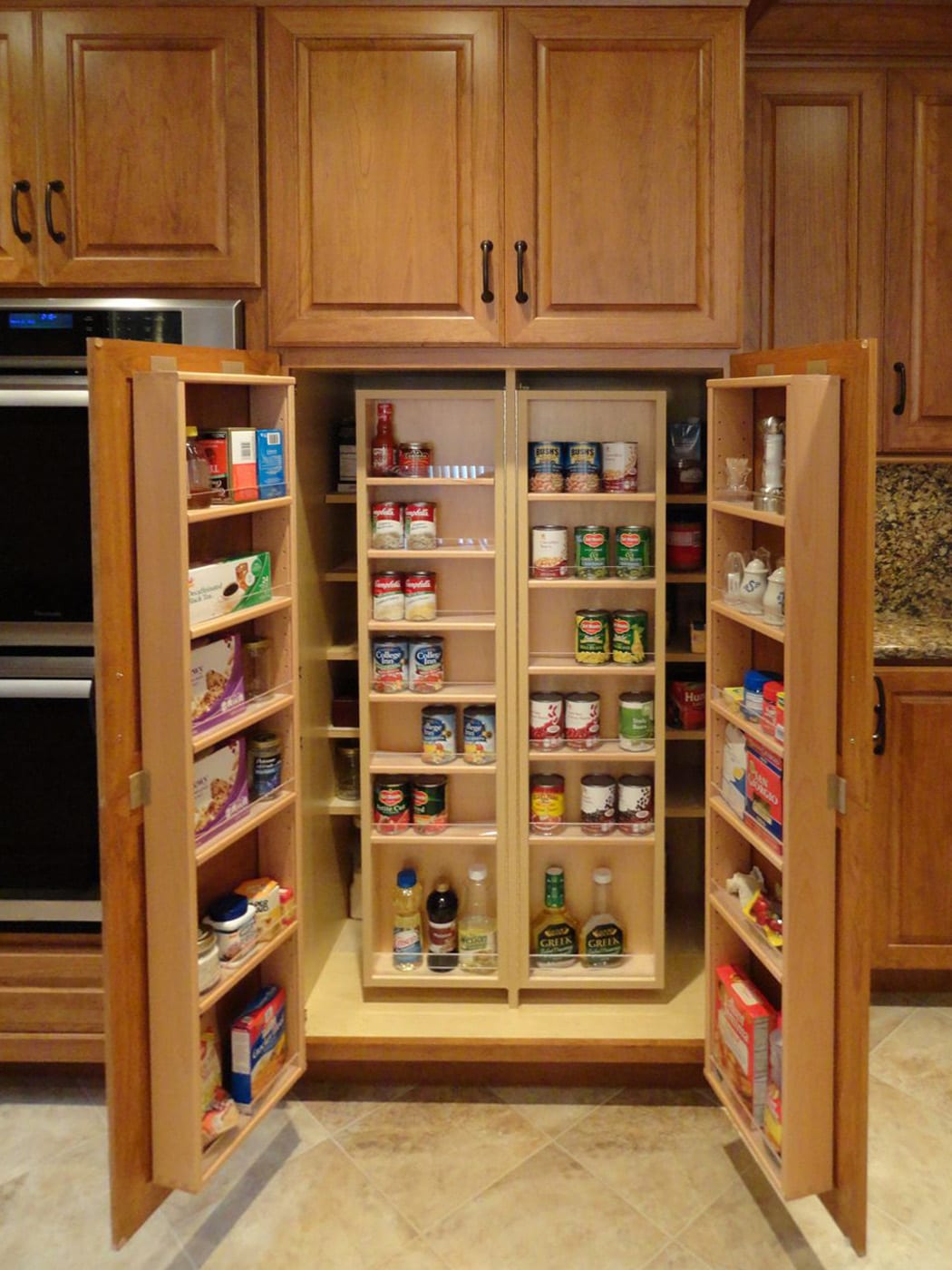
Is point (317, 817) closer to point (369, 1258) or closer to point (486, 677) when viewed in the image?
point (486, 677)

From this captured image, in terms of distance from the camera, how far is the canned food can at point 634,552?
8.18 ft

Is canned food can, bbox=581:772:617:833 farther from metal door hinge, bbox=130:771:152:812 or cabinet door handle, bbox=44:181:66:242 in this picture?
cabinet door handle, bbox=44:181:66:242

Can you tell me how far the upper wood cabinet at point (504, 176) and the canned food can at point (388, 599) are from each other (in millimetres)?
549

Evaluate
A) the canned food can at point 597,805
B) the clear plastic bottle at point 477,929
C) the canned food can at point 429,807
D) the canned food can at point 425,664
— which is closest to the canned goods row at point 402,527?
the canned food can at point 425,664

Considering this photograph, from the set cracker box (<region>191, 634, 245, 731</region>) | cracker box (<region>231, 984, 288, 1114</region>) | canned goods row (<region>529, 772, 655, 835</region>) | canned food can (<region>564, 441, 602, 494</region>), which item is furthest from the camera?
canned goods row (<region>529, 772, 655, 835</region>)

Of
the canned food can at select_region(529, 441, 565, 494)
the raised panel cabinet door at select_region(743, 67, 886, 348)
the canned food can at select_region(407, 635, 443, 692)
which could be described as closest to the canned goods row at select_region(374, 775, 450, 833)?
the canned food can at select_region(407, 635, 443, 692)

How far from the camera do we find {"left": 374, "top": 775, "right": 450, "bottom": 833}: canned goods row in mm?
2592

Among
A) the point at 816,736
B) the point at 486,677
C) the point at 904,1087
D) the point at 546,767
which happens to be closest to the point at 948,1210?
the point at 904,1087

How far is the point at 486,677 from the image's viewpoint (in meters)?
2.66

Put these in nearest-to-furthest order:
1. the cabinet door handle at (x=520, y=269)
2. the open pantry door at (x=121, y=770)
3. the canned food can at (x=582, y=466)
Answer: the open pantry door at (x=121, y=770) → the cabinet door handle at (x=520, y=269) → the canned food can at (x=582, y=466)

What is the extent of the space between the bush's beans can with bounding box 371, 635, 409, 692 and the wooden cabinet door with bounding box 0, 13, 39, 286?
3.45 ft

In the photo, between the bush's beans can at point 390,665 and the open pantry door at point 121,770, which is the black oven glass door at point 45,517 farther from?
the bush's beans can at point 390,665

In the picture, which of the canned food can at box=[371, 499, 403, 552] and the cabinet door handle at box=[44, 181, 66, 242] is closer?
the cabinet door handle at box=[44, 181, 66, 242]

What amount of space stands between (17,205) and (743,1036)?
2.12 m
